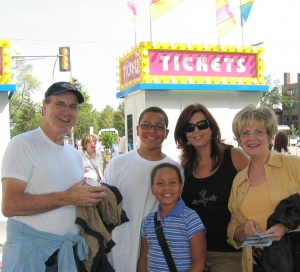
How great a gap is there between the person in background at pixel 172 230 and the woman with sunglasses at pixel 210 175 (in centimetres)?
15

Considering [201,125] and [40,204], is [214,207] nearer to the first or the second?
[201,125]

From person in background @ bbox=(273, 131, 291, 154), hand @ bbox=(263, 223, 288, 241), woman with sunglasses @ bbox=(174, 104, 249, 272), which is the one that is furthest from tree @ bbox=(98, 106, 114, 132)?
hand @ bbox=(263, 223, 288, 241)

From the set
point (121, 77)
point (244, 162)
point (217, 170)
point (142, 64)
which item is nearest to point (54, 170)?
point (217, 170)

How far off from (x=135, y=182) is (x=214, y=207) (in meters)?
0.63

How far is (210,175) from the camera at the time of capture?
299cm

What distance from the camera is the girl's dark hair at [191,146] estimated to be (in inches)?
122

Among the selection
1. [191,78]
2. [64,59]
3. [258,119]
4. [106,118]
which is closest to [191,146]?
[258,119]

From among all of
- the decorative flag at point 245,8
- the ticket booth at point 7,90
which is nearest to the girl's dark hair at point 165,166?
the ticket booth at point 7,90

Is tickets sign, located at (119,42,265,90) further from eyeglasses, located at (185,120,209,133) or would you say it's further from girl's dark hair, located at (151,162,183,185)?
girl's dark hair, located at (151,162,183,185)

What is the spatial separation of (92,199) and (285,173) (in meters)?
1.30

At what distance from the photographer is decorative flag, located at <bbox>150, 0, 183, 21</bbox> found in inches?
344

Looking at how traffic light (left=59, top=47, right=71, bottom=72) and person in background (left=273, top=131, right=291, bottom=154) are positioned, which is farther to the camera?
traffic light (left=59, top=47, right=71, bottom=72)

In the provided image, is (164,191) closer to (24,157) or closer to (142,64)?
(24,157)

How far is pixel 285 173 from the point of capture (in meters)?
2.62
